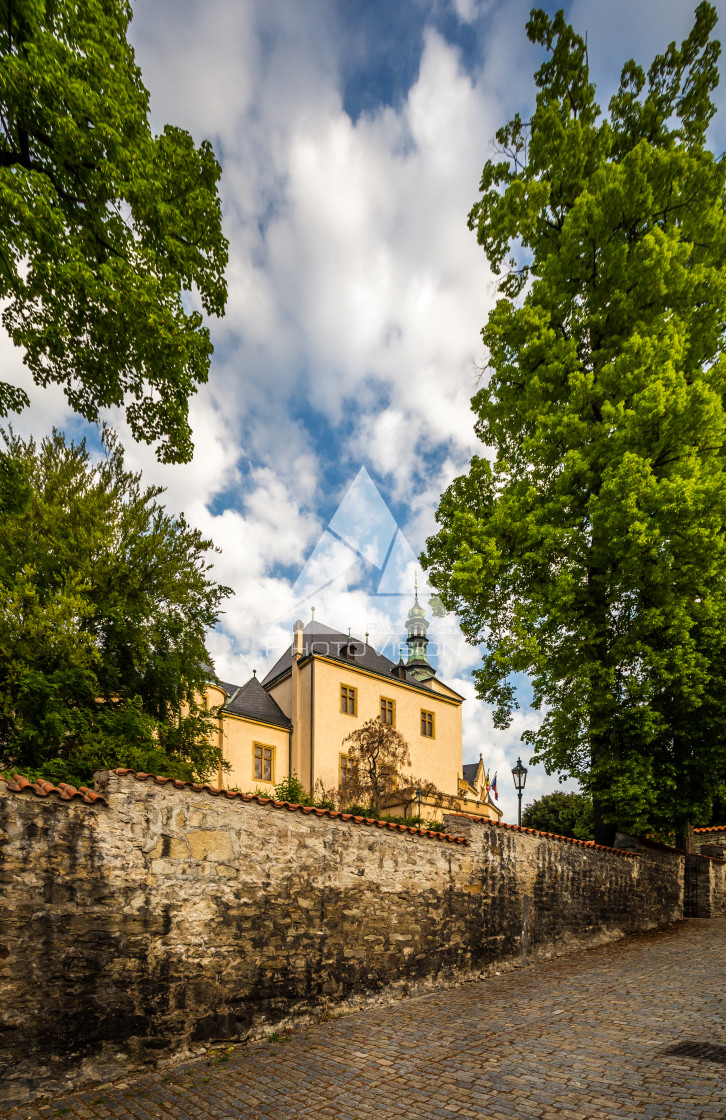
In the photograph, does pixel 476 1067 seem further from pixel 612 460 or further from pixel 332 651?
pixel 332 651

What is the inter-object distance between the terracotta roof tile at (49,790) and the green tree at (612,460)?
7.63 m

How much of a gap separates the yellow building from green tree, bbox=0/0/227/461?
1773 cm

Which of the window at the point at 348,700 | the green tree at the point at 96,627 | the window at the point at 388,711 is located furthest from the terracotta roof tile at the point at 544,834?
the window at the point at 388,711

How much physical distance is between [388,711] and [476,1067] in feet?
82.1

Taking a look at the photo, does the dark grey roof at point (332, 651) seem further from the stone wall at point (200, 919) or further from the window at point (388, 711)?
the stone wall at point (200, 919)

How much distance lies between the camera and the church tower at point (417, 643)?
152 feet

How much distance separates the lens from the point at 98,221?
7.89 metres

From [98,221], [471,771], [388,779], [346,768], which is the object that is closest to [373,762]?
[388,779]

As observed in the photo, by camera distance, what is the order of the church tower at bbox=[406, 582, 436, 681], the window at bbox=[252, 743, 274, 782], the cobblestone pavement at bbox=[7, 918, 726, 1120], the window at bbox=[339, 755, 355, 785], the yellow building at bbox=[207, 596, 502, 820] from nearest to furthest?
the cobblestone pavement at bbox=[7, 918, 726, 1120] < the yellow building at bbox=[207, 596, 502, 820] < the window at bbox=[252, 743, 274, 782] < the window at bbox=[339, 755, 355, 785] < the church tower at bbox=[406, 582, 436, 681]

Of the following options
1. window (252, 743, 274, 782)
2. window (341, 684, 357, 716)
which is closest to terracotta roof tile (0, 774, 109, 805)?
window (252, 743, 274, 782)

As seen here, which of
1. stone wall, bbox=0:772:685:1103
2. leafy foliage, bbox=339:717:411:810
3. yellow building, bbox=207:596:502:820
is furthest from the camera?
leafy foliage, bbox=339:717:411:810

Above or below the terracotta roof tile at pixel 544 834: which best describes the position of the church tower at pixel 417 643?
above

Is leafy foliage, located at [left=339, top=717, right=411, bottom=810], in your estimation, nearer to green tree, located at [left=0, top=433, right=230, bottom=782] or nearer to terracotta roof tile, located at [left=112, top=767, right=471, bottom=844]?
green tree, located at [left=0, top=433, right=230, bottom=782]

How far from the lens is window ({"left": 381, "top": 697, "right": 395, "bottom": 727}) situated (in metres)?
30.0
